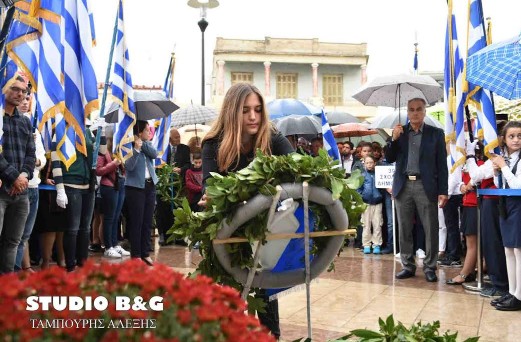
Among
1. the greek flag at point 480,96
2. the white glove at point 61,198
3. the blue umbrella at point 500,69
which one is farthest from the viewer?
the white glove at point 61,198

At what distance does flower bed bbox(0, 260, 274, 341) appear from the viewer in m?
1.00

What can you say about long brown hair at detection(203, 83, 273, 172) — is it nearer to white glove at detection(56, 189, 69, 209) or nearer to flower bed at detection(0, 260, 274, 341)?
flower bed at detection(0, 260, 274, 341)

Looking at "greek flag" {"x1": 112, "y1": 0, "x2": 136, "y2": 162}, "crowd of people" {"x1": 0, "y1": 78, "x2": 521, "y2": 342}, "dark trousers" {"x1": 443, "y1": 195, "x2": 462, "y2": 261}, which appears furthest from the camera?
"dark trousers" {"x1": 443, "y1": 195, "x2": 462, "y2": 261}

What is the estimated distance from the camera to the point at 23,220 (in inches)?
196

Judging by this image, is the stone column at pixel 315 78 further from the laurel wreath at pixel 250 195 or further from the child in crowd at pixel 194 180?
the laurel wreath at pixel 250 195

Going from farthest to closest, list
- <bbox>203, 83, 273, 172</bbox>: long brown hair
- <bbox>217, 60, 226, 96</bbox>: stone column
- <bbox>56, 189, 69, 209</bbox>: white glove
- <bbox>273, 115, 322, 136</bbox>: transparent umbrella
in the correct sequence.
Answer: <bbox>217, 60, 226, 96</bbox>: stone column < <bbox>273, 115, 322, 136</bbox>: transparent umbrella < <bbox>56, 189, 69, 209</bbox>: white glove < <bbox>203, 83, 273, 172</bbox>: long brown hair

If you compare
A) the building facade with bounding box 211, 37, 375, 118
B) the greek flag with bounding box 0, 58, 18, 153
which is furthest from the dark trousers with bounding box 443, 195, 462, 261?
the building facade with bounding box 211, 37, 375, 118

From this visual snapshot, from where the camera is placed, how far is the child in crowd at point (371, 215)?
9.12m

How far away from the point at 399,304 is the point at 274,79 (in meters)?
38.2

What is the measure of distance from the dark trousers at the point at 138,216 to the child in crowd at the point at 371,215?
3.75 metres

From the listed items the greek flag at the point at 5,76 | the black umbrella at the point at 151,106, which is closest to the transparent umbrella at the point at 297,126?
the black umbrella at the point at 151,106

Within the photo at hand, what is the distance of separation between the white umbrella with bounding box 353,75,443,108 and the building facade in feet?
109

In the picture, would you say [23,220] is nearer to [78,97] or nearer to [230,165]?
[78,97]

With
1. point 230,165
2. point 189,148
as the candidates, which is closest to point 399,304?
point 230,165
